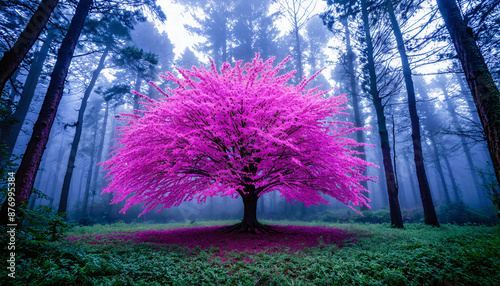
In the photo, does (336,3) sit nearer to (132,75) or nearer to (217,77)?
(217,77)

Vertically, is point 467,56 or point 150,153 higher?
point 467,56

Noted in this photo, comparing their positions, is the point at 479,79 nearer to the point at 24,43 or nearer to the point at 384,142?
the point at 384,142

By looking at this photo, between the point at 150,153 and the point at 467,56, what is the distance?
7151 millimetres

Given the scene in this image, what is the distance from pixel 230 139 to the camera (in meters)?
4.97

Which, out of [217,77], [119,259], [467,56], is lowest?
[119,259]

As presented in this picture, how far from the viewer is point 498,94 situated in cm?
345

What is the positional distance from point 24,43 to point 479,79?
928 centimetres

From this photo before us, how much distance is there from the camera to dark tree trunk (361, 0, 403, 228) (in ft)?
27.3

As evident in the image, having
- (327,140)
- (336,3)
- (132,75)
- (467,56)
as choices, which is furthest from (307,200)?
(132,75)

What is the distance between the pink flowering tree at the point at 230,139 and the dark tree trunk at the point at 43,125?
1391 mm

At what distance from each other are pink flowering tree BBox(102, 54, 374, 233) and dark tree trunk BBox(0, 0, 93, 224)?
4.56 feet

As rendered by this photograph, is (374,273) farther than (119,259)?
No

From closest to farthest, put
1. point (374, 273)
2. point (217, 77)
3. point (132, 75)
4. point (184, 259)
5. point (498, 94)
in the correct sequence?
point (374, 273)
point (498, 94)
point (184, 259)
point (217, 77)
point (132, 75)

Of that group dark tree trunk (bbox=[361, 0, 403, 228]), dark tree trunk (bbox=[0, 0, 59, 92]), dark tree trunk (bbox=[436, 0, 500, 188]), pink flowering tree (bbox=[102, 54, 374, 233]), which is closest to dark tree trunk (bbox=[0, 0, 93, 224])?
dark tree trunk (bbox=[0, 0, 59, 92])
